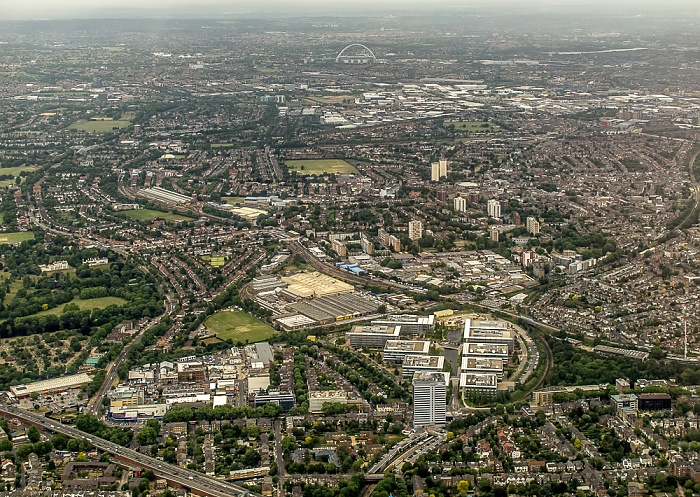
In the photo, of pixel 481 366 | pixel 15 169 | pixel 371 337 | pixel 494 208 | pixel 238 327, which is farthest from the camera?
pixel 15 169

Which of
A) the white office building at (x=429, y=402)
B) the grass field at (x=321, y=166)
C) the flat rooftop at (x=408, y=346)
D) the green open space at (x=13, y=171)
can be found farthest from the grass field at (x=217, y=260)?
the green open space at (x=13, y=171)

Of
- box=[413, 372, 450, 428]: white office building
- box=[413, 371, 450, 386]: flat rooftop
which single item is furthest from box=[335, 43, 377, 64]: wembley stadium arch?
box=[413, 372, 450, 428]: white office building

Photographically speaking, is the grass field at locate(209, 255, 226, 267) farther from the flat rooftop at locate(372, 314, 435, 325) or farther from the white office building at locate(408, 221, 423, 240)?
the flat rooftop at locate(372, 314, 435, 325)

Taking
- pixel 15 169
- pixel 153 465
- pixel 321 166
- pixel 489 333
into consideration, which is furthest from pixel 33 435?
pixel 15 169

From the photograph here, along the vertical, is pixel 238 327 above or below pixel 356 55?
above

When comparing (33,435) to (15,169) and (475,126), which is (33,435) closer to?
(15,169)

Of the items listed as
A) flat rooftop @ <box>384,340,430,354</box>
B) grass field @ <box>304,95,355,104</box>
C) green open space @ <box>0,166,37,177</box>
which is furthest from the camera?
grass field @ <box>304,95,355,104</box>

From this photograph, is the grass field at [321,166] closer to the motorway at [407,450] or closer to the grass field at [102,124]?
the grass field at [102,124]
